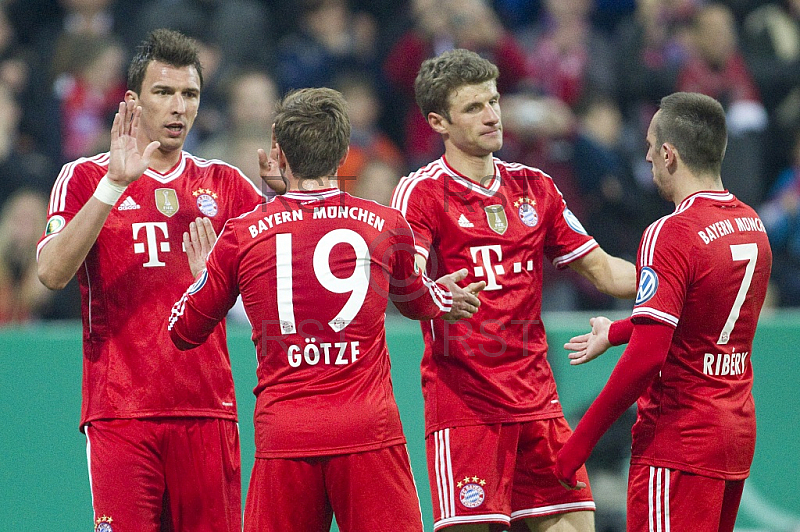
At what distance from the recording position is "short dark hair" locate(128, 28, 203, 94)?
509 cm

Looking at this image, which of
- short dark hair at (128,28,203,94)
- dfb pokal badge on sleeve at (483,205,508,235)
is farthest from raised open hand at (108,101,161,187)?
dfb pokal badge on sleeve at (483,205,508,235)

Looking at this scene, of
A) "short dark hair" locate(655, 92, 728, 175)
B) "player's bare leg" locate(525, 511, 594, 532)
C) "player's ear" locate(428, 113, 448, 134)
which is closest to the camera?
"short dark hair" locate(655, 92, 728, 175)

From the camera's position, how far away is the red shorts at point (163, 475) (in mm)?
4672

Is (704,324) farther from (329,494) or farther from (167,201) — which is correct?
(167,201)

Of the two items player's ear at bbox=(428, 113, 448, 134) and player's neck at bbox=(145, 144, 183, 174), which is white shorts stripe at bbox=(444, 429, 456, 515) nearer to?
player's ear at bbox=(428, 113, 448, 134)

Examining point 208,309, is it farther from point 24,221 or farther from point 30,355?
point 24,221

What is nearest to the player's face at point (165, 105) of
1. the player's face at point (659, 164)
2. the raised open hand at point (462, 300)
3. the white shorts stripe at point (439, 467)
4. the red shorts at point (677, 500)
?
the raised open hand at point (462, 300)

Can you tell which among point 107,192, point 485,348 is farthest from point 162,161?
point 485,348

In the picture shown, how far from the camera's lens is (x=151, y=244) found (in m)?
4.87

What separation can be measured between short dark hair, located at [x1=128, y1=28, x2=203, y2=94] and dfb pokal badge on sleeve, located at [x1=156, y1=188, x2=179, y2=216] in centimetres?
54

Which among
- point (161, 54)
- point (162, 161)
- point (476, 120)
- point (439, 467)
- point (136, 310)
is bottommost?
point (439, 467)

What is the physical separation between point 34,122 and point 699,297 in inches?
295

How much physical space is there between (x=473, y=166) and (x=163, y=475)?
2113mm

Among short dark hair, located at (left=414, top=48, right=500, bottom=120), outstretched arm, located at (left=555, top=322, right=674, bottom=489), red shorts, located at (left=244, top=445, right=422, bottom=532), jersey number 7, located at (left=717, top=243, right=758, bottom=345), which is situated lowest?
red shorts, located at (left=244, top=445, right=422, bottom=532)
